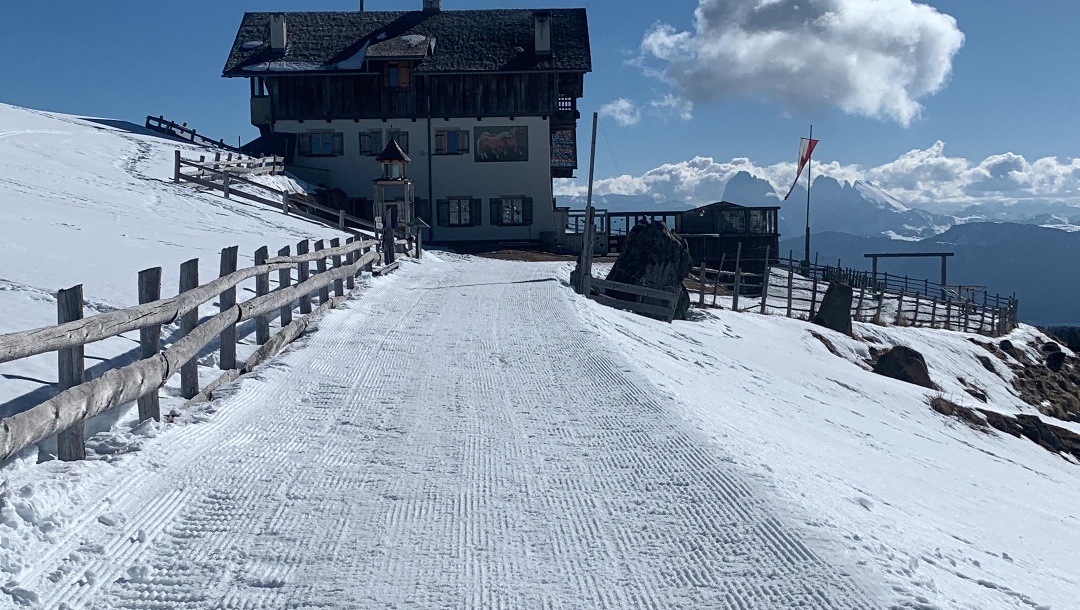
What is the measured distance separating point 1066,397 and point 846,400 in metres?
18.5

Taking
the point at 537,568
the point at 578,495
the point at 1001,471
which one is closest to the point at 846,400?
the point at 1001,471

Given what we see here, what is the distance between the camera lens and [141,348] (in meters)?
7.30

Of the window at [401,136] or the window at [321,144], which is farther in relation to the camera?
the window at [321,144]

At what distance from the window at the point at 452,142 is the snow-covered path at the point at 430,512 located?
3815 cm

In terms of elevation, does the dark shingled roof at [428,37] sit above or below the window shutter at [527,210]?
above

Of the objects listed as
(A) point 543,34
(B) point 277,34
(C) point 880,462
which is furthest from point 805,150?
(C) point 880,462

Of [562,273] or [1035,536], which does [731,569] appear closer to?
[1035,536]

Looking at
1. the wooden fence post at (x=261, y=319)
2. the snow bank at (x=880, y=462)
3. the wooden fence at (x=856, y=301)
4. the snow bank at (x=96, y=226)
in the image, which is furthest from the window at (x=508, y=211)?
the wooden fence post at (x=261, y=319)

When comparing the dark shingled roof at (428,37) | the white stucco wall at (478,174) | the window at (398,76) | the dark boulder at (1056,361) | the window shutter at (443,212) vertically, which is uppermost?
the dark shingled roof at (428,37)

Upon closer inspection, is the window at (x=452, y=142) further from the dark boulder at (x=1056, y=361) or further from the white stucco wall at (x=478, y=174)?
the dark boulder at (x=1056, y=361)

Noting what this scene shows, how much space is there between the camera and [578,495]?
642 cm

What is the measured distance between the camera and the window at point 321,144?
4775 cm

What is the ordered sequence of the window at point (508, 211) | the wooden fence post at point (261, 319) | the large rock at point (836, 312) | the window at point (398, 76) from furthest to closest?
1. the window at point (508, 211)
2. the window at point (398, 76)
3. the large rock at point (836, 312)
4. the wooden fence post at point (261, 319)

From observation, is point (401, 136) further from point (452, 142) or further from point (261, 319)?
point (261, 319)
